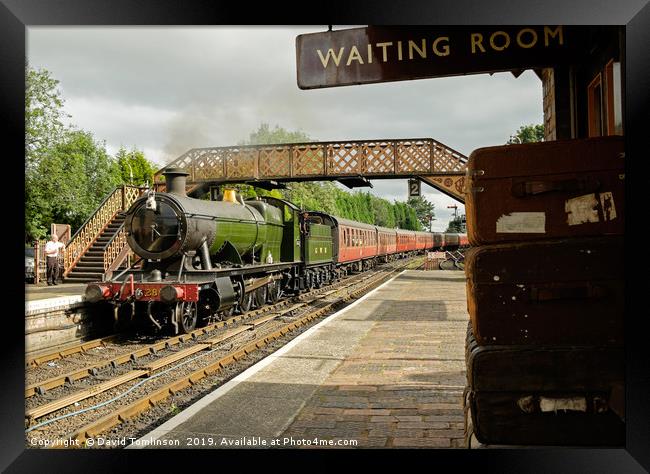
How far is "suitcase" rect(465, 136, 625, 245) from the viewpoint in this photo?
2557 mm

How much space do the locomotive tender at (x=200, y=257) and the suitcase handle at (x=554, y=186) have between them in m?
7.12

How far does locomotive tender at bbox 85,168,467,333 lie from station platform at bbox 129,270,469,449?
2461 mm

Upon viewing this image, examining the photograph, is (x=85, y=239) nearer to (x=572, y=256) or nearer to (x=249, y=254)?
(x=249, y=254)

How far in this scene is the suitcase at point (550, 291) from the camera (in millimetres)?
2539

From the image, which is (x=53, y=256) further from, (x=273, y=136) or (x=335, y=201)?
(x=335, y=201)

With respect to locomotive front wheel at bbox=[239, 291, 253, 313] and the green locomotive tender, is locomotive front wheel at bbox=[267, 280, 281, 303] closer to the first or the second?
the green locomotive tender

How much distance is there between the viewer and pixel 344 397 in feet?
16.2

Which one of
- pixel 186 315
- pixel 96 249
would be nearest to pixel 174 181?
pixel 186 315

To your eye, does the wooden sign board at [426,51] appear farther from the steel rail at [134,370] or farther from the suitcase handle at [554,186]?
the steel rail at [134,370]

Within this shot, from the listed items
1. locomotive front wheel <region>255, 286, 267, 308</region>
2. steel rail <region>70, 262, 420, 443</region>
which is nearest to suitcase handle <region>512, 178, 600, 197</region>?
steel rail <region>70, 262, 420, 443</region>

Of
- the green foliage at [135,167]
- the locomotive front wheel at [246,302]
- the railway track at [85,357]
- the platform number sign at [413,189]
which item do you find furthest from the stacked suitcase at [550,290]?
the green foliage at [135,167]

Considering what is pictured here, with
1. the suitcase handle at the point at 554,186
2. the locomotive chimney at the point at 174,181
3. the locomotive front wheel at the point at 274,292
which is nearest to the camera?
the suitcase handle at the point at 554,186

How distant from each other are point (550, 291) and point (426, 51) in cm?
171

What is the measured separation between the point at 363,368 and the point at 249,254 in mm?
7154
